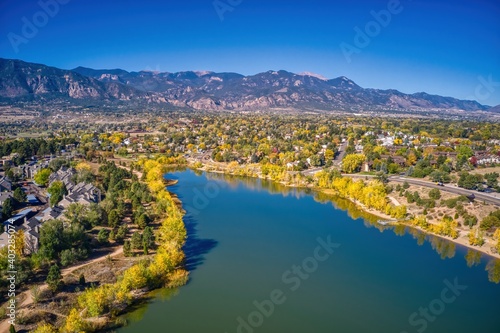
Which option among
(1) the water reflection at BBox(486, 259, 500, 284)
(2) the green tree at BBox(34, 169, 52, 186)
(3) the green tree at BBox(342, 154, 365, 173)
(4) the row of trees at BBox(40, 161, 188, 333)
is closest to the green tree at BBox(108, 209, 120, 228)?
(4) the row of trees at BBox(40, 161, 188, 333)

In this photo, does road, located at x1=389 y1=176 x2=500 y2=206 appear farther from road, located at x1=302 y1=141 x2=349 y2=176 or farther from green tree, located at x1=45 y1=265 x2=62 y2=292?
green tree, located at x1=45 y1=265 x2=62 y2=292

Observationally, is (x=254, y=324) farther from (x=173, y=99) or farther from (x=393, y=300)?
(x=173, y=99)

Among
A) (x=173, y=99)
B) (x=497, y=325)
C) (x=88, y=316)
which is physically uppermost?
(x=173, y=99)

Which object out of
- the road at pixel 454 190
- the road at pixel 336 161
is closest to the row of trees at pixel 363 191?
the road at pixel 336 161

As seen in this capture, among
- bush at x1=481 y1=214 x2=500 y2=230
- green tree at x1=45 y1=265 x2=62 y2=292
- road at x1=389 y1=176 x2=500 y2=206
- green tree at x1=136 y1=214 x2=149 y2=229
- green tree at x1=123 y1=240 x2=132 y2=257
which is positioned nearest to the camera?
→ green tree at x1=45 y1=265 x2=62 y2=292

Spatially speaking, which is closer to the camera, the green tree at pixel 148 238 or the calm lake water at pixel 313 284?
the calm lake water at pixel 313 284

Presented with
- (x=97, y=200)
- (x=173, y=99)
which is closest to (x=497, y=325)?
(x=97, y=200)

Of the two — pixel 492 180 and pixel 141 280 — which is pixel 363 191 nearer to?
pixel 492 180

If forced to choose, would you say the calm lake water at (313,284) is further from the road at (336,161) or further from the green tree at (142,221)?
the road at (336,161)
